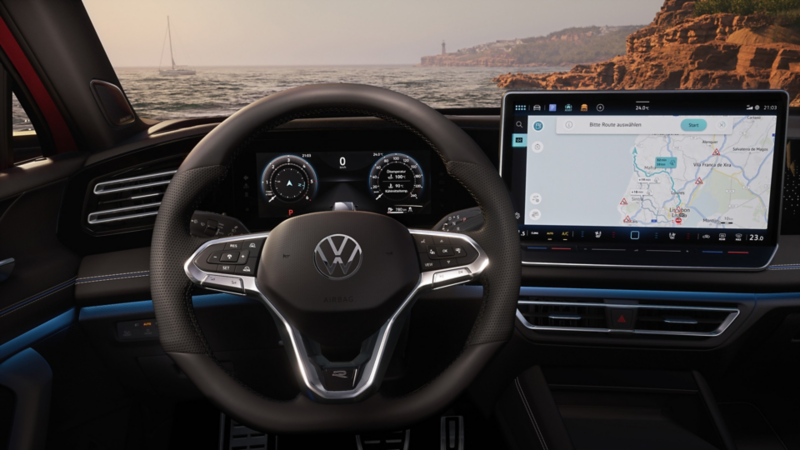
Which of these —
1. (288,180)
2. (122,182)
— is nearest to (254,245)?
(288,180)

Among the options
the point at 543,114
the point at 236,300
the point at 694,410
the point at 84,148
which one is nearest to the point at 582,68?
the point at 543,114

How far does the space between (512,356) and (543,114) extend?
0.77 metres

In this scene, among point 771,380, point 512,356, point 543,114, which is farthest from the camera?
point 771,380

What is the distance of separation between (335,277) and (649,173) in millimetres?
1001

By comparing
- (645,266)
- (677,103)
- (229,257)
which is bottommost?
(645,266)

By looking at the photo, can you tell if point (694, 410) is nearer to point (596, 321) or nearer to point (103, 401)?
point (596, 321)

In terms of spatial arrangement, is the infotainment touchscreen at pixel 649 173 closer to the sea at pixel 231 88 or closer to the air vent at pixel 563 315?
the air vent at pixel 563 315

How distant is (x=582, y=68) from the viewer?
78.0 inches

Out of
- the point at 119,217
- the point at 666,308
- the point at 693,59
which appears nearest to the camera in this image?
the point at 666,308

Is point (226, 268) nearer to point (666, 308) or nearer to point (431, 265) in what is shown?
point (431, 265)

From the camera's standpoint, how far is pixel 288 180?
5.85 ft

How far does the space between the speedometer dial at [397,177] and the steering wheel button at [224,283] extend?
0.85 metres

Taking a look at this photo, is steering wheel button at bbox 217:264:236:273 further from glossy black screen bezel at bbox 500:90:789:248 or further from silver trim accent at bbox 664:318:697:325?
silver trim accent at bbox 664:318:697:325

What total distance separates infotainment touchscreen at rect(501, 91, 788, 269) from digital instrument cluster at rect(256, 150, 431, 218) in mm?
378
